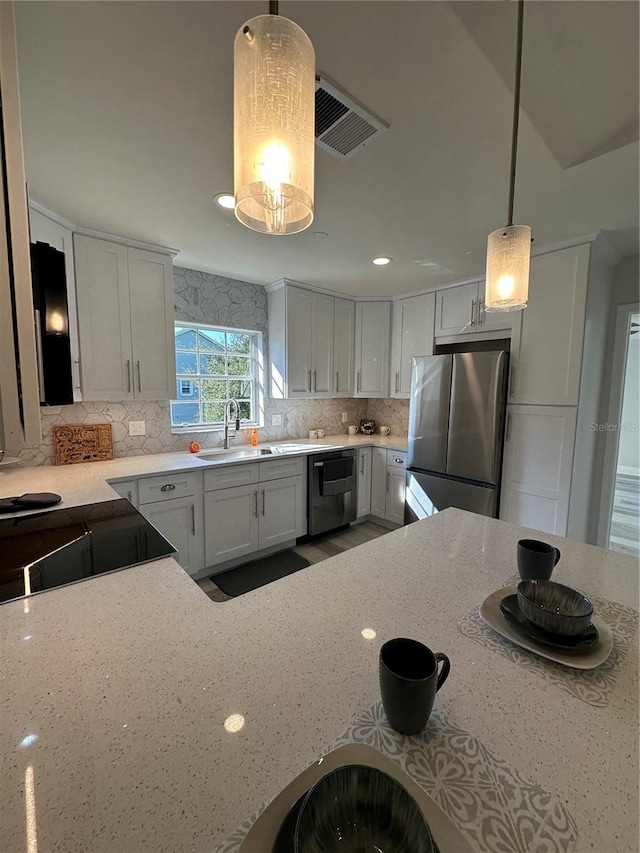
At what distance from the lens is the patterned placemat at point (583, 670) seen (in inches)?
25.1

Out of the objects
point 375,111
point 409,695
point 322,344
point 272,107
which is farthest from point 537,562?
point 322,344

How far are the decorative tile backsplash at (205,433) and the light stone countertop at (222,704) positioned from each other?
6.57 feet

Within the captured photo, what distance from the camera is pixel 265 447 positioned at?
3.43 meters

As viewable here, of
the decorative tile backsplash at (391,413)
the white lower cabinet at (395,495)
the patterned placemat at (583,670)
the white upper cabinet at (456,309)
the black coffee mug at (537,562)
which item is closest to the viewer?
the patterned placemat at (583,670)

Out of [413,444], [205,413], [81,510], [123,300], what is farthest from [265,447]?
[81,510]

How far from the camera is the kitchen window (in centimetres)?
313

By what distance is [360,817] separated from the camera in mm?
430

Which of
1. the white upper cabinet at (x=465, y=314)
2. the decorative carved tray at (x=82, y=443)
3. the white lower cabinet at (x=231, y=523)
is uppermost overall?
the white upper cabinet at (x=465, y=314)

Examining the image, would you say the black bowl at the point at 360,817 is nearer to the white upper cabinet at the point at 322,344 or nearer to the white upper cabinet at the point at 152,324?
the white upper cabinet at the point at 152,324

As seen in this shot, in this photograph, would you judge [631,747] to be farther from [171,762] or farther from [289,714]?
[171,762]

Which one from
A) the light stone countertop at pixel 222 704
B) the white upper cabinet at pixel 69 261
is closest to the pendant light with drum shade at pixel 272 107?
the light stone countertop at pixel 222 704

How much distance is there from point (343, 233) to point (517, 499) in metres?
2.28

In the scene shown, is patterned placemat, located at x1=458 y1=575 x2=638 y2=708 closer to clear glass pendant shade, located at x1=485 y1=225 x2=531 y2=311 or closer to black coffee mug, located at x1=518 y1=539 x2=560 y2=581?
black coffee mug, located at x1=518 y1=539 x2=560 y2=581

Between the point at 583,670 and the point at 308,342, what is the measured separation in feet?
10.6
